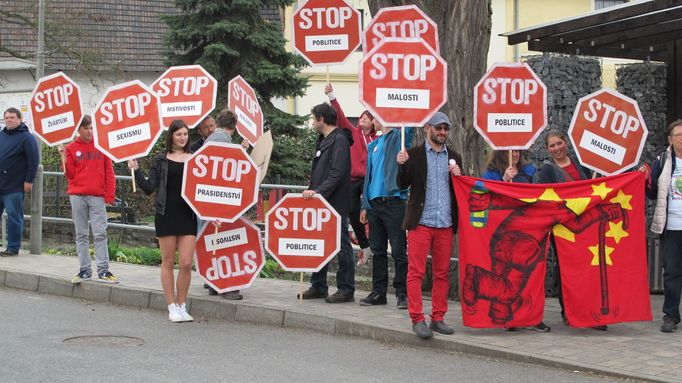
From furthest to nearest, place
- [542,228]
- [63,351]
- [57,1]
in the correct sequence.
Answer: [57,1] → [542,228] → [63,351]

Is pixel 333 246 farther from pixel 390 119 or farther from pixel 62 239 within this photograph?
pixel 62 239

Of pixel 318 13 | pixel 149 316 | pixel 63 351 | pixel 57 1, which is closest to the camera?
pixel 63 351

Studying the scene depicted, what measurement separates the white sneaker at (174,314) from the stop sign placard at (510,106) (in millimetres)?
3452

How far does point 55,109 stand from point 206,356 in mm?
5064

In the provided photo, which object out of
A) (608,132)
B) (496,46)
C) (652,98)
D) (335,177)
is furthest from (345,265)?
(496,46)

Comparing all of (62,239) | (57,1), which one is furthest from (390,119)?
(57,1)

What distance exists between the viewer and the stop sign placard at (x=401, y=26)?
9969mm

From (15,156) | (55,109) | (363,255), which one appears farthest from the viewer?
(15,156)

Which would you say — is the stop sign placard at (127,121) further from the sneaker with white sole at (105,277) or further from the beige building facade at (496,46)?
the beige building facade at (496,46)

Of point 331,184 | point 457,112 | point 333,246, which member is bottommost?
point 333,246

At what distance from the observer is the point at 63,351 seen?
7.89m

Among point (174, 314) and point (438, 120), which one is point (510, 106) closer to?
point (438, 120)

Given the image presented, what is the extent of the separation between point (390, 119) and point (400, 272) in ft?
6.05

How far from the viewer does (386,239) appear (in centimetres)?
1012
